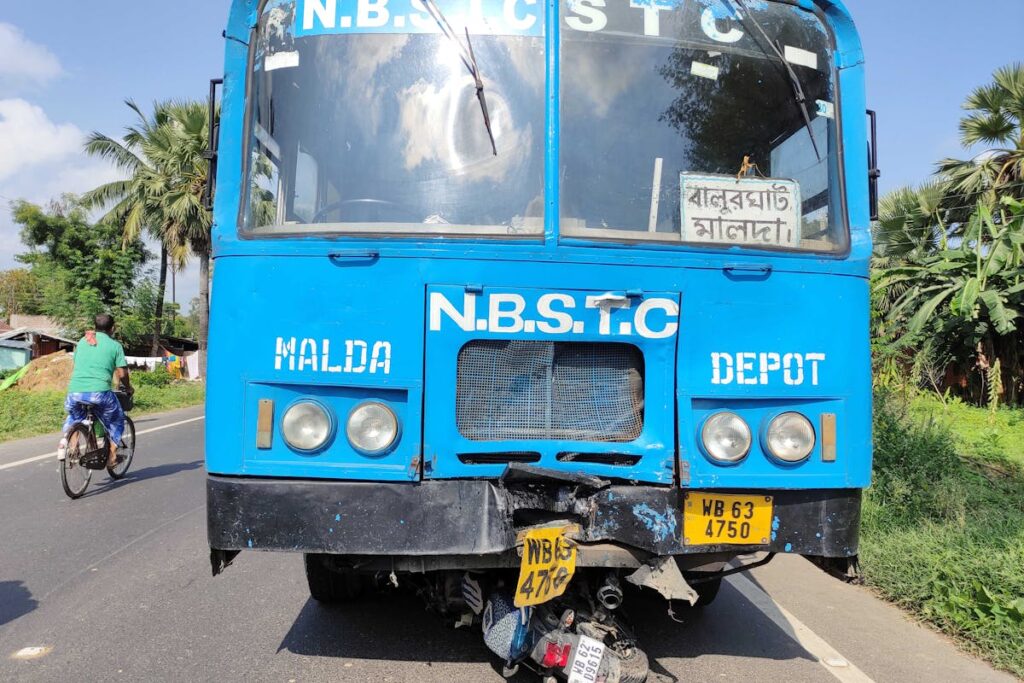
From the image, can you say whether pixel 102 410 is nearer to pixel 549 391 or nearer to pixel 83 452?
pixel 83 452

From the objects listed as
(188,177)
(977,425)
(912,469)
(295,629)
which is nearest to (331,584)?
(295,629)

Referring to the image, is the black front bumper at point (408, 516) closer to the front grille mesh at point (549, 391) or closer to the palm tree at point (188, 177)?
the front grille mesh at point (549, 391)

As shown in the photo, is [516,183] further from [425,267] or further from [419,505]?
[419,505]

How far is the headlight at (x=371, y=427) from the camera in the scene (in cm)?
303

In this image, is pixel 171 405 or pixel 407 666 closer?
pixel 407 666

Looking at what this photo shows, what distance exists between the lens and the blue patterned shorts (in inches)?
301

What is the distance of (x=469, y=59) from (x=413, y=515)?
1787 mm

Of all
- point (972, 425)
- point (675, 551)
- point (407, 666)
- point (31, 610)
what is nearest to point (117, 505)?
point (31, 610)

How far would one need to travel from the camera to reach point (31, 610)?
14.4 ft

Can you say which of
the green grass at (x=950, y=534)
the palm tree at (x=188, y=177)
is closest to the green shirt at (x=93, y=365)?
the green grass at (x=950, y=534)

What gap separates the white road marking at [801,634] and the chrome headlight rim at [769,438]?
128cm

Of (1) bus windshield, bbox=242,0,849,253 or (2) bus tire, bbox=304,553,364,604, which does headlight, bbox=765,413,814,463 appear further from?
(2) bus tire, bbox=304,553,364,604

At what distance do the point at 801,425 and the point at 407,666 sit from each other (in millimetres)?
2048

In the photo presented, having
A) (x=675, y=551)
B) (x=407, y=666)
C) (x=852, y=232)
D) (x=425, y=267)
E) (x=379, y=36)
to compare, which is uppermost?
(x=379, y=36)
